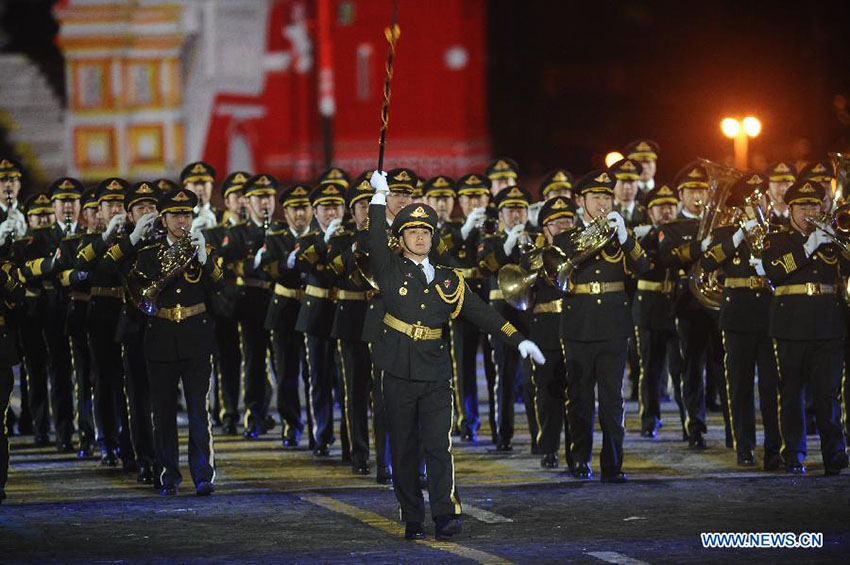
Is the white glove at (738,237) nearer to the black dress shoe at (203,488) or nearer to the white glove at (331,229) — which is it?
the white glove at (331,229)

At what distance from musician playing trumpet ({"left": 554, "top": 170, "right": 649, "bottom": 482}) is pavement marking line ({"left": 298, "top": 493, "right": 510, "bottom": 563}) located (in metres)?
2.19

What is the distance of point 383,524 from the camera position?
12.3 m

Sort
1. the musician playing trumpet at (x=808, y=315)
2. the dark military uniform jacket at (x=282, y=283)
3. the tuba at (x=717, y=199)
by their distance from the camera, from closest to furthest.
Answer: the musician playing trumpet at (x=808, y=315), the tuba at (x=717, y=199), the dark military uniform jacket at (x=282, y=283)

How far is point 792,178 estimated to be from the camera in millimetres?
15859

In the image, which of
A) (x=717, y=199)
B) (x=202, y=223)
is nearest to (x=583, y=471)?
(x=717, y=199)

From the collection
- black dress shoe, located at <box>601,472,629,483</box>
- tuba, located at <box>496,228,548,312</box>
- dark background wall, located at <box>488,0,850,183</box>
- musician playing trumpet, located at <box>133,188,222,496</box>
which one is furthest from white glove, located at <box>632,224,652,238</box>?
dark background wall, located at <box>488,0,850,183</box>

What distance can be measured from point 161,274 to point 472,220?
3.70m

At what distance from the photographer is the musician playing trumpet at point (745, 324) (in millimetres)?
14867

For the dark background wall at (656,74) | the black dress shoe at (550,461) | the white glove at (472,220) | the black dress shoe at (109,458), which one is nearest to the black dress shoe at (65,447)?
the black dress shoe at (109,458)

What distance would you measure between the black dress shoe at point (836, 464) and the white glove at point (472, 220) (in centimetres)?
389

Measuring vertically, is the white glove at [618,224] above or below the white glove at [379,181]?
below

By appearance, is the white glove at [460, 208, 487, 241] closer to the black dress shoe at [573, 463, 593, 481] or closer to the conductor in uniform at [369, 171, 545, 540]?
the black dress shoe at [573, 463, 593, 481]

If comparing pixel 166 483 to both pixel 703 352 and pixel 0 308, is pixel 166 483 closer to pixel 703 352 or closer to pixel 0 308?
pixel 0 308

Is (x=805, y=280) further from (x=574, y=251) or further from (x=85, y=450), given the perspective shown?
(x=85, y=450)
